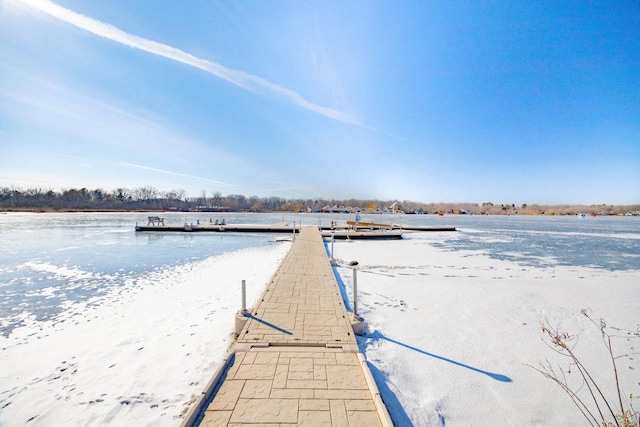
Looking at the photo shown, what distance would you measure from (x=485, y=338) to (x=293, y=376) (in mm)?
3100

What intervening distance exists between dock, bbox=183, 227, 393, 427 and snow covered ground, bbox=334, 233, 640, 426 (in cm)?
41

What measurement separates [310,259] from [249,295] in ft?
10.5

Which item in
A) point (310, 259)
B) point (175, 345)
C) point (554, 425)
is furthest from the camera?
point (310, 259)

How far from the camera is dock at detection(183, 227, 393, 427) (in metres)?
2.25

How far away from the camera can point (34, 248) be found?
11.3 metres

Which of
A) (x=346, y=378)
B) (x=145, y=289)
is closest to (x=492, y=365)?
(x=346, y=378)

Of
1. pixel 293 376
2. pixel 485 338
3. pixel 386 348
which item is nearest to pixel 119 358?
pixel 293 376

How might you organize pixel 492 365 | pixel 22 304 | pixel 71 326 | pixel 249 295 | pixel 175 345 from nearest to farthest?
1. pixel 492 365
2. pixel 175 345
3. pixel 71 326
4. pixel 22 304
5. pixel 249 295

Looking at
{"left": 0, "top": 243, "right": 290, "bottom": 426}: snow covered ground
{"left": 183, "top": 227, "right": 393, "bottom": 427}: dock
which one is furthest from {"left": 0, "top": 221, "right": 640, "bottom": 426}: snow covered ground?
{"left": 183, "top": 227, "right": 393, "bottom": 427}: dock

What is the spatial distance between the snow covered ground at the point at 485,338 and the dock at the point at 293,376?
41cm

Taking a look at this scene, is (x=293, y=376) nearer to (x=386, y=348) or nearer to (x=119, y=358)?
(x=386, y=348)

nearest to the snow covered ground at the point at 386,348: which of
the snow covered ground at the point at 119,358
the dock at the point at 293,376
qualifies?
the snow covered ground at the point at 119,358

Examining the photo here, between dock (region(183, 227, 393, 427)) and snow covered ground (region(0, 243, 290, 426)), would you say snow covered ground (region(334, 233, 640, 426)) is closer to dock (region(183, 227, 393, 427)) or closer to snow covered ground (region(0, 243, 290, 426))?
dock (region(183, 227, 393, 427))

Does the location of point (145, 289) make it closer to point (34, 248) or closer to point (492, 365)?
point (492, 365)
